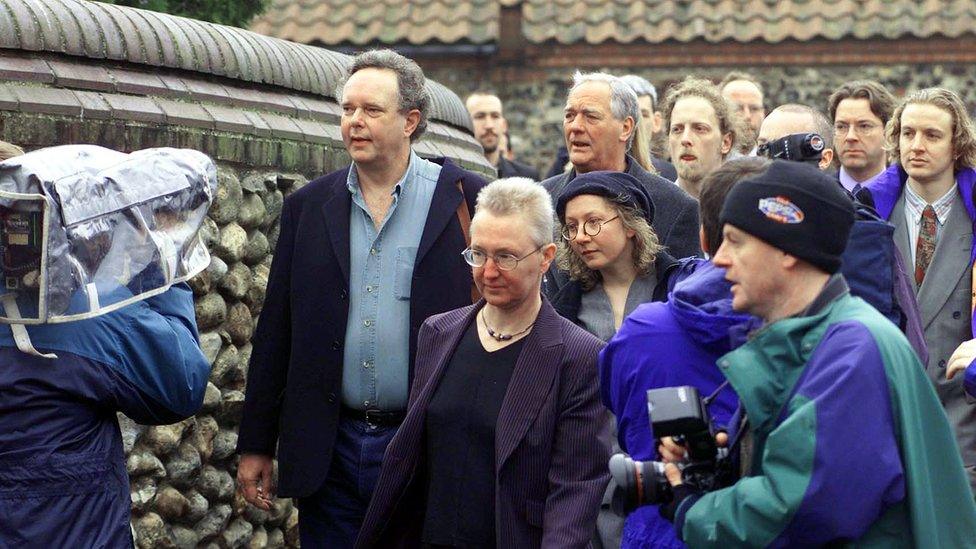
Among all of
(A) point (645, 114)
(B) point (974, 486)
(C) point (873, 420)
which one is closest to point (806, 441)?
(C) point (873, 420)

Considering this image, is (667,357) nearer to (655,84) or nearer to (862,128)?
(862,128)

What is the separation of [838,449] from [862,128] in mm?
3870

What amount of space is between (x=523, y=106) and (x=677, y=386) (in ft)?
38.3

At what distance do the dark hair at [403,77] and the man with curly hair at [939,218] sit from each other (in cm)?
181

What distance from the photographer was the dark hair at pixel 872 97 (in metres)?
6.52

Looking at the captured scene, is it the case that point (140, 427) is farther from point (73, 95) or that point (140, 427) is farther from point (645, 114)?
point (645, 114)

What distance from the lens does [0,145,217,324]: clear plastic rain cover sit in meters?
3.63

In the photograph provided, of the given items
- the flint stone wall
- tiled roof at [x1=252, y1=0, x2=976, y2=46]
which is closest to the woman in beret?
the flint stone wall

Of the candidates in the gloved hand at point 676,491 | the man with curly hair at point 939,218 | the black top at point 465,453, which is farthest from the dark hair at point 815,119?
the gloved hand at point 676,491

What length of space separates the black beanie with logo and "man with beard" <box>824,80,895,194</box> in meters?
3.49

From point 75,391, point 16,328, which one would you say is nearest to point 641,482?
point 75,391

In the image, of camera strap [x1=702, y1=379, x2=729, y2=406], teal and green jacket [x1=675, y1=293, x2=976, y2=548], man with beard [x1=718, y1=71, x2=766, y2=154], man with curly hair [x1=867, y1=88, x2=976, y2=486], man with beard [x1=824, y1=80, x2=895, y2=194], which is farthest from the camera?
man with beard [x1=718, y1=71, x2=766, y2=154]

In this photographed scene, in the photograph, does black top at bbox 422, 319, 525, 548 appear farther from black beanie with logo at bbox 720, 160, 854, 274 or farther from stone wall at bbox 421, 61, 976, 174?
stone wall at bbox 421, 61, 976, 174

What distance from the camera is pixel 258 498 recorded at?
4.82m
